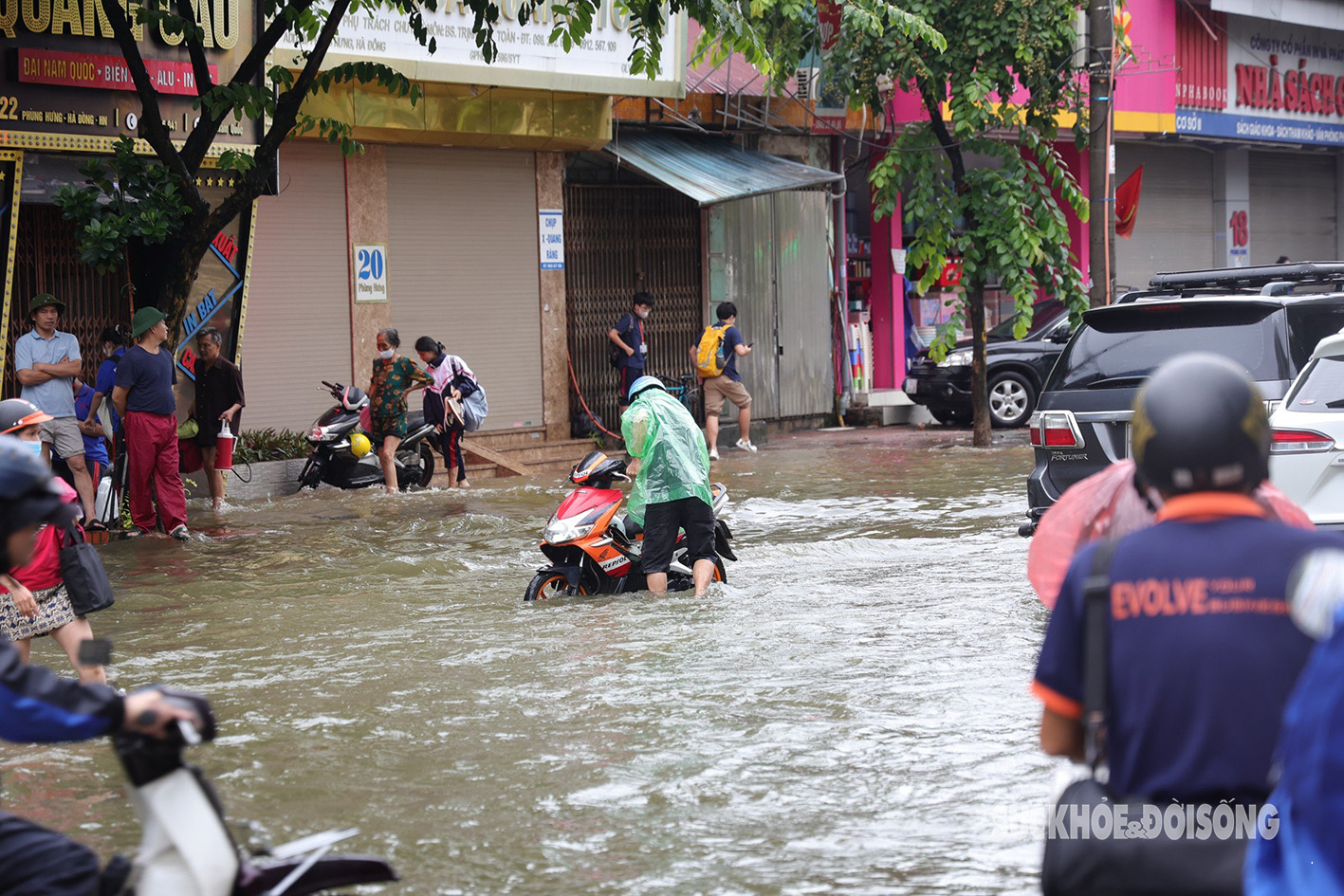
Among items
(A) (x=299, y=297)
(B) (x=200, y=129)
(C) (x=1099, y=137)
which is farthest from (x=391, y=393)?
(C) (x=1099, y=137)

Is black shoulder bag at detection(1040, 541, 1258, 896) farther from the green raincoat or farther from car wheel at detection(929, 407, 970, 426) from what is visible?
car wheel at detection(929, 407, 970, 426)

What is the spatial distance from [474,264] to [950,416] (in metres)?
7.36

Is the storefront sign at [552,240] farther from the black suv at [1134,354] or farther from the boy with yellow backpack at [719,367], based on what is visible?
the black suv at [1134,354]

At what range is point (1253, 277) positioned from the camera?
10.9m

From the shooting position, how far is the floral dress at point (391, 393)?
47.8 feet

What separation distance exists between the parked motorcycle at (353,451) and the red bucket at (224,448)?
1093 millimetres

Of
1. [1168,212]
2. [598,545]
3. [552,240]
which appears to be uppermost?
[1168,212]

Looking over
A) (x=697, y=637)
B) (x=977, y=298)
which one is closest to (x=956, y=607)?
(x=697, y=637)

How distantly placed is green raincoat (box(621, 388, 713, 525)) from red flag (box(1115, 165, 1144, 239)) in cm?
1811

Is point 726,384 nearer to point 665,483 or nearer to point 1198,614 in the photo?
point 665,483

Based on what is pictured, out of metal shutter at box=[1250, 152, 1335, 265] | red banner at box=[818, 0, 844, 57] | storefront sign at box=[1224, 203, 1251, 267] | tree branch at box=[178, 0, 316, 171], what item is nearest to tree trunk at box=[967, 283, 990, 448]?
red banner at box=[818, 0, 844, 57]

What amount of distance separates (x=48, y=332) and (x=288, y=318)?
4369 millimetres

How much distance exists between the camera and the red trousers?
11.9m

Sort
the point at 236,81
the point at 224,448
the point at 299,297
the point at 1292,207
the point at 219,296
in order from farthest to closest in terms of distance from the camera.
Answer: the point at 1292,207, the point at 299,297, the point at 219,296, the point at 224,448, the point at 236,81
